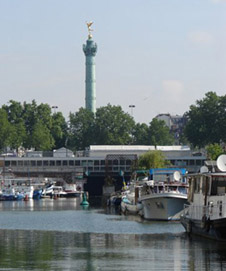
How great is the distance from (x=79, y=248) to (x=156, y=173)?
42281 millimetres

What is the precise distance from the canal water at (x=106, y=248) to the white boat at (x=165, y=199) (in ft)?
5.42

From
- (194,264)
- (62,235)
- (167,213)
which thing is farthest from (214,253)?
(167,213)

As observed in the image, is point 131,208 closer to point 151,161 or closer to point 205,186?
point 205,186

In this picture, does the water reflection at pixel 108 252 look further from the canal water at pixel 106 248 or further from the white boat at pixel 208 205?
the white boat at pixel 208 205

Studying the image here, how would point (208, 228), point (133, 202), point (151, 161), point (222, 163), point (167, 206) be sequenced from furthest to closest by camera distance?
1. point (151, 161)
2. point (133, 202)
3. point (167, 206)
4. point (222, 163)
5. point (208, 228)

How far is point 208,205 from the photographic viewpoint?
66625mm

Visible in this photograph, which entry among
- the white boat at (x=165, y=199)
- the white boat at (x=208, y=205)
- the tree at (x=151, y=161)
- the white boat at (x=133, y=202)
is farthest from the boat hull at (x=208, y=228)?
the tree at (x=151, y=161)

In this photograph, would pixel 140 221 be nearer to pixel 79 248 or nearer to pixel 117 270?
pixel 79 248

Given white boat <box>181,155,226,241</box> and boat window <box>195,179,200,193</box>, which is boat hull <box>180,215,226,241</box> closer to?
white boat <box>181,155,226,241</box>

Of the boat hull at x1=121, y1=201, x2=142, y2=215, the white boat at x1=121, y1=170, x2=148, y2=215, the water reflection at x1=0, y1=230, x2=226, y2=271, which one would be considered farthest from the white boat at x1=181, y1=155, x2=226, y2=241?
the boat hull at x1=121, y1=201, x2=142, y2=215

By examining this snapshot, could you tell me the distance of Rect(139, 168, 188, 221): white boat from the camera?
86.8 meters

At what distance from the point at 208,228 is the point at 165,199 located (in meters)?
21.9

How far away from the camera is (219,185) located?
6744 cm

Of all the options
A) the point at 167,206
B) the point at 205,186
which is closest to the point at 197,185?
the point at 205,186
